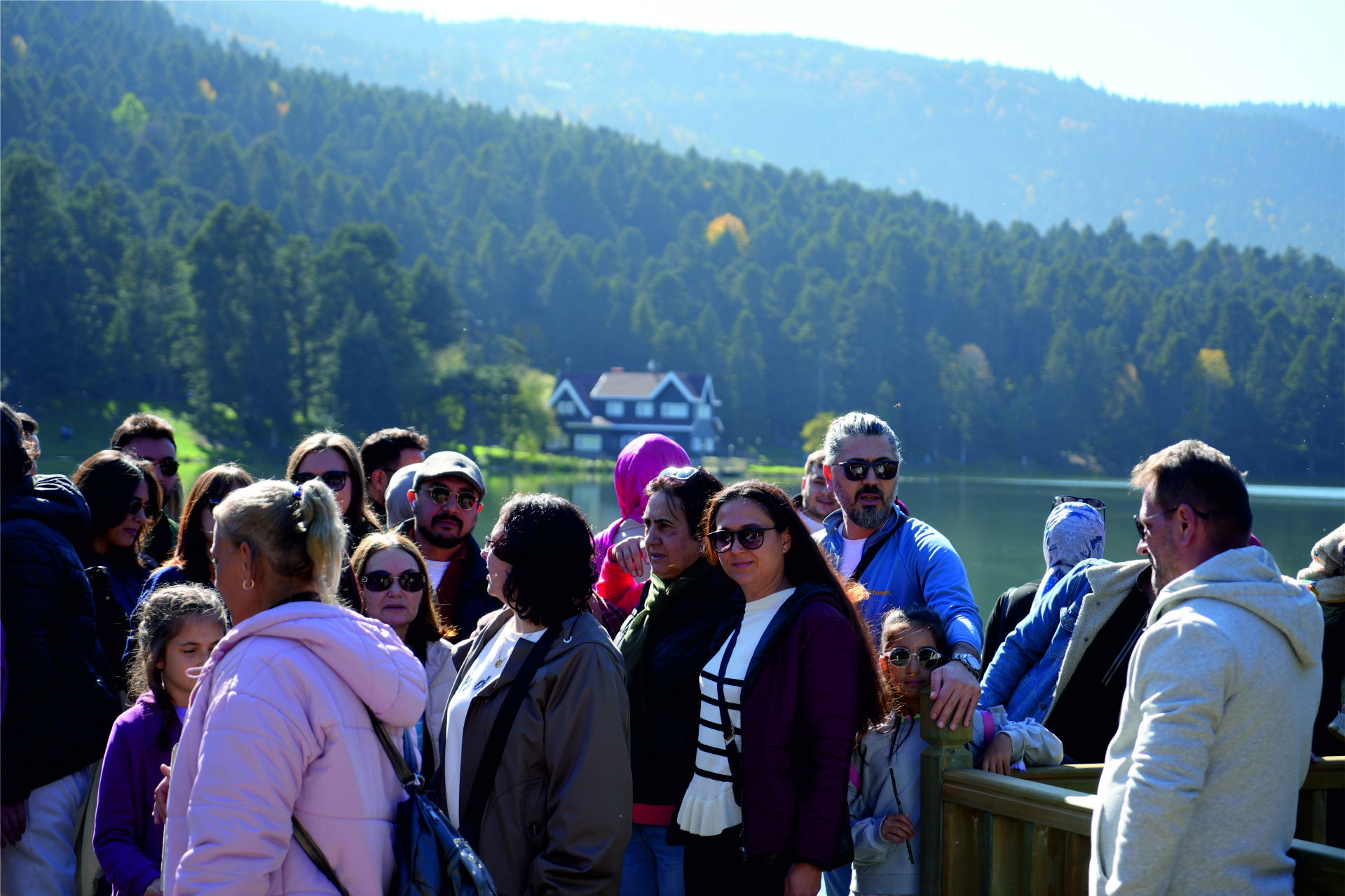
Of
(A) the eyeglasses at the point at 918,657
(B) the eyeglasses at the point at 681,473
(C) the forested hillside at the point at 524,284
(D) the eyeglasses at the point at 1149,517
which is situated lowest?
(A) the eyeglasses at the point at 918,657

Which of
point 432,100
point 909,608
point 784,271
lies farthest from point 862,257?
point 909,608

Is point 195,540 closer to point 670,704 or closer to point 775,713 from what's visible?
point 670,704

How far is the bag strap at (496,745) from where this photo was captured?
263 cm

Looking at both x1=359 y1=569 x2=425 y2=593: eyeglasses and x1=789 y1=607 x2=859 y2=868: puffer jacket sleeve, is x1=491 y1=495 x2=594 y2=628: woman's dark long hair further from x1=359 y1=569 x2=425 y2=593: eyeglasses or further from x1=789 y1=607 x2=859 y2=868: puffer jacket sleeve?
x1=359 y1=569 x2=425 y2=593: eyeglasses

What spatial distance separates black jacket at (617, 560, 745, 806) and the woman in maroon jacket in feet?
0.28

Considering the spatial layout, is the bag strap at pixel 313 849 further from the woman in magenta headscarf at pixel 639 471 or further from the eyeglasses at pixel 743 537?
the woman in magenta headscarf at pixel 639 471

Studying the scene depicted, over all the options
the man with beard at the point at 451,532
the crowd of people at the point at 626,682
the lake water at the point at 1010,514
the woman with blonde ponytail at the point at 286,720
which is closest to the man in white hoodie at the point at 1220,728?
A: the crowd of people at the point at 626,682

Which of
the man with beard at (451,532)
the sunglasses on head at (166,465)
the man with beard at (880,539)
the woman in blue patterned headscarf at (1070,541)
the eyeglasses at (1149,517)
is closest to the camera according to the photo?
the eyeglasses at (1149,517)

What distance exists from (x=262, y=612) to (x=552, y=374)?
88.1 m

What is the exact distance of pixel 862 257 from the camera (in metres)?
105

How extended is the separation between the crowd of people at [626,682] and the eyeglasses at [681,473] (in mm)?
50

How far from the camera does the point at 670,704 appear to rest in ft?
10.3

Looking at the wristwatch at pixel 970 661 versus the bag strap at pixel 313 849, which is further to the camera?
the wristwatch at pixel 970 661

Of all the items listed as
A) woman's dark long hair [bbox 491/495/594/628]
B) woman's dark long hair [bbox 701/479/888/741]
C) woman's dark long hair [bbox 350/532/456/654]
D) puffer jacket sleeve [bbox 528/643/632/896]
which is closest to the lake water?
woman's dark long hair [bbox 350/532/456/654]
